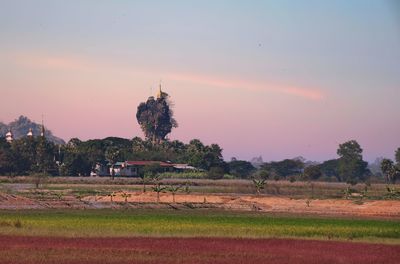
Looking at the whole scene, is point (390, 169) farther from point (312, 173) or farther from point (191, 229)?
point (191, 229)

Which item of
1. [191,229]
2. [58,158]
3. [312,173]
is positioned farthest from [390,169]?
[191,229]

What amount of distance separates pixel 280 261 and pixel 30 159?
475ft

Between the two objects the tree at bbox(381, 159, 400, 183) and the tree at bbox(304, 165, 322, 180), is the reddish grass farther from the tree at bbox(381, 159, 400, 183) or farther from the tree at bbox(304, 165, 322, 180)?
the tree at bbox(304, 165, 322, 180)

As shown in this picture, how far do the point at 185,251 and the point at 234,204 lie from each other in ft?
181

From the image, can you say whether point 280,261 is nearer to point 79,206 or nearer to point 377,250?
point 377,250

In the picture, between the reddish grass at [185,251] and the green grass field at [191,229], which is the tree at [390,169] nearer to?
the green grass field at [191,229]

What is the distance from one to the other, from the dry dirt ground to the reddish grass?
37273mm

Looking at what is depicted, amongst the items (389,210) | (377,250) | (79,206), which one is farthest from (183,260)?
(389,210)

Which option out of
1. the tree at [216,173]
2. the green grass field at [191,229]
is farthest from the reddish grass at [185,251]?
the tree at [216,173]

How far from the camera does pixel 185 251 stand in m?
39.3

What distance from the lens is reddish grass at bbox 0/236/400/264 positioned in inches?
1432

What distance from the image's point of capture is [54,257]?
36188 millimetres

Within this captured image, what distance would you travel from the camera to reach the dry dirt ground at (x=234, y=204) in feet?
278

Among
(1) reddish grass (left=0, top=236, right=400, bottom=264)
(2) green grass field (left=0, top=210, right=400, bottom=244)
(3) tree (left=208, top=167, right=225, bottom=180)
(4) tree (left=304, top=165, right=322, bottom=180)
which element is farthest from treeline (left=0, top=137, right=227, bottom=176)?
(1) reddish grass (left=0, top=236, right=400, bottom=264)
